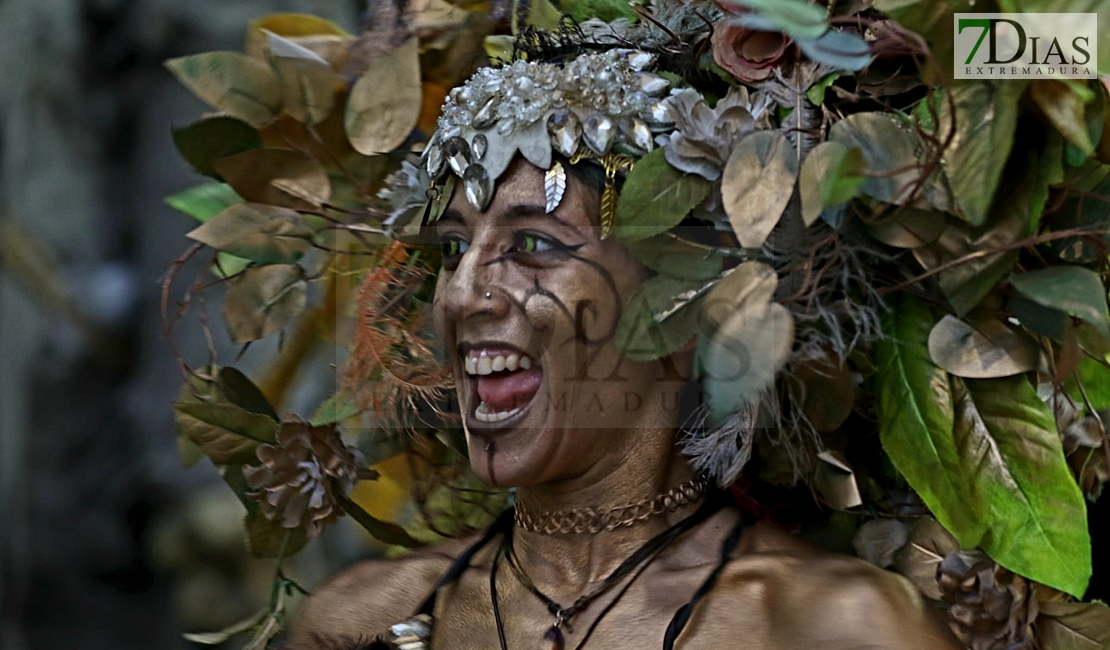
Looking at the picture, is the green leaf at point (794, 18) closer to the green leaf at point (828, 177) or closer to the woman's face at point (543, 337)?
the green leaf at point (828, 177)

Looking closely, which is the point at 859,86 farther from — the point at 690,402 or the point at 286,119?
the point at 286,119

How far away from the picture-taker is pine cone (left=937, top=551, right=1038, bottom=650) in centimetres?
121

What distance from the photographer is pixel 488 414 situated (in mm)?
1247

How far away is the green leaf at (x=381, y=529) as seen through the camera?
1523 millimetres

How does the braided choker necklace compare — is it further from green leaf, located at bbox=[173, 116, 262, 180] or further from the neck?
green leaf, located at bbox=[173, 116, 262, 180]

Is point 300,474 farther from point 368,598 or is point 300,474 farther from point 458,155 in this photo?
point 458,155

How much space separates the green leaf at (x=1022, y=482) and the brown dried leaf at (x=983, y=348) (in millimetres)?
31

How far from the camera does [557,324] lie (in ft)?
3.97

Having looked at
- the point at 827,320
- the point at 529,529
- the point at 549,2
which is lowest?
the point at 529,529

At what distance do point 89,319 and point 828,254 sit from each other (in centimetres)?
262

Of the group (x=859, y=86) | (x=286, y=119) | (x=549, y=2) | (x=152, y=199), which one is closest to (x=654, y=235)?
(x=859, y=86)

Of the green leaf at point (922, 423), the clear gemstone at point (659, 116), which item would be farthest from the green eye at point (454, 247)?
the green leaf at point (922, 423)

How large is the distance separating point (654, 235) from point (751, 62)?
0.20 metres

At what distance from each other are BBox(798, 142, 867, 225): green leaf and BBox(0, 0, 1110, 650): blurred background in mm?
2339
